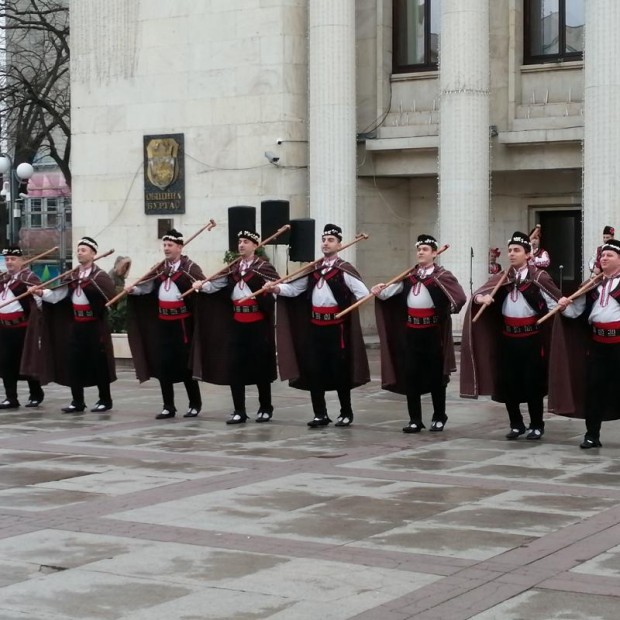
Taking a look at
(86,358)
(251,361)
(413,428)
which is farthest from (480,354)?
(86,358)

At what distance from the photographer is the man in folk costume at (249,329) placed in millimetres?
15289

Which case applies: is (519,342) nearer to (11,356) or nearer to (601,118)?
(11,356)

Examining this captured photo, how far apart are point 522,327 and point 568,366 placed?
0.59m

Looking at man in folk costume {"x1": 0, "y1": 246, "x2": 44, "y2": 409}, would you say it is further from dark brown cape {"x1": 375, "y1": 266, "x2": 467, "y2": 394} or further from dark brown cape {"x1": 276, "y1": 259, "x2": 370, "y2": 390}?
dark brown cape {"x1": 375, "y1": 266, "x2": 467, "y2": 394}

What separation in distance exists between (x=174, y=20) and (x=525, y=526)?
21314 mm

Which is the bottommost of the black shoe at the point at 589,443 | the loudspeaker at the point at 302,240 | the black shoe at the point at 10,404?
the black shoe at the point at 10,404

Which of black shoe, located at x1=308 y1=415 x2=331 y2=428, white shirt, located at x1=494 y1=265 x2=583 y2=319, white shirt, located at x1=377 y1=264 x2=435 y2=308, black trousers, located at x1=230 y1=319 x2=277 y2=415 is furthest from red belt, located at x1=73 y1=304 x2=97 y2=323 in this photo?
white shirt, located at x1=494 y1=265 x2=583 y2=319

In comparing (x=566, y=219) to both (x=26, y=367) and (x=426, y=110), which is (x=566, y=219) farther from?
(x=26, y=367)

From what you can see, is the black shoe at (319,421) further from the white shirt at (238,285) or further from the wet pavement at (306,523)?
the white shirt at (238,285)

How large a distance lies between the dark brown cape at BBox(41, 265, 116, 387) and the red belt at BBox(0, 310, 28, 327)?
392 millimetres

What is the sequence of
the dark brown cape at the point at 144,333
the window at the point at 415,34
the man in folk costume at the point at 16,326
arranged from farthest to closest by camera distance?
the window at the point at 415,34 → the man in folk costume at the point at 16,326 → the dark brown cape at the point at 144,333

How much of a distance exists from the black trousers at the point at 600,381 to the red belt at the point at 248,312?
153 inches

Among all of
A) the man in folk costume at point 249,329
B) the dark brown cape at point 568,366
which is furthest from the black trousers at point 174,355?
the dark brown cape at point 568,366

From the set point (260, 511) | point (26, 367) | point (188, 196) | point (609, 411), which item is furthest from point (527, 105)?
point (260, 511)
